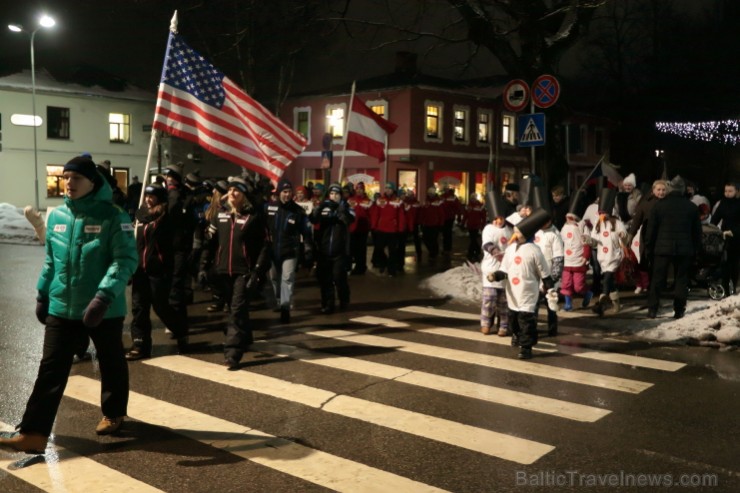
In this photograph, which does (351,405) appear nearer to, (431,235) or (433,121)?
(431,235)

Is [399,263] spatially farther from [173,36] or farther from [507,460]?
[507,460]

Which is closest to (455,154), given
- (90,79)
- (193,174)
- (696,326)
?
(90,79)

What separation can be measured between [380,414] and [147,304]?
3527mm

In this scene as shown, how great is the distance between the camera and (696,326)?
9562 mm

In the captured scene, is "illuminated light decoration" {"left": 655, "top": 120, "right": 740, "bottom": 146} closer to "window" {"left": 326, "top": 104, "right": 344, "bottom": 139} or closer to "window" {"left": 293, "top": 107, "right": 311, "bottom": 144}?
"window" {"left": 326, "top": 104, "right": 344, "bottom": 139}

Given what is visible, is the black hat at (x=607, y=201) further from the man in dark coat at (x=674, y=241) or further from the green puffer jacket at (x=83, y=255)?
the green puffer jacket at (x=83, y=255)

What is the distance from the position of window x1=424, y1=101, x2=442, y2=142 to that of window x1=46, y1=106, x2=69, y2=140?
72.8ft

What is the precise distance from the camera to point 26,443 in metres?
4.99

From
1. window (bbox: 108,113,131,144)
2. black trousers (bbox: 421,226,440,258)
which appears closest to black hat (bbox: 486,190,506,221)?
black trousers (bbox: 421,226,440,258)

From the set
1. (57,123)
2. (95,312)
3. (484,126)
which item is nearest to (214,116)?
(95,312)

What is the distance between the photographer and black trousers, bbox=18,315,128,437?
16.6ft

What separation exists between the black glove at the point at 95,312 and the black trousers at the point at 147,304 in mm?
3288

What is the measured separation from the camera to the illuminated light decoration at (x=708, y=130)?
41.0 meters

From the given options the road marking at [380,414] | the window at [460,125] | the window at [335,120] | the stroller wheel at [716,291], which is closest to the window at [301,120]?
the window at [335,120]
